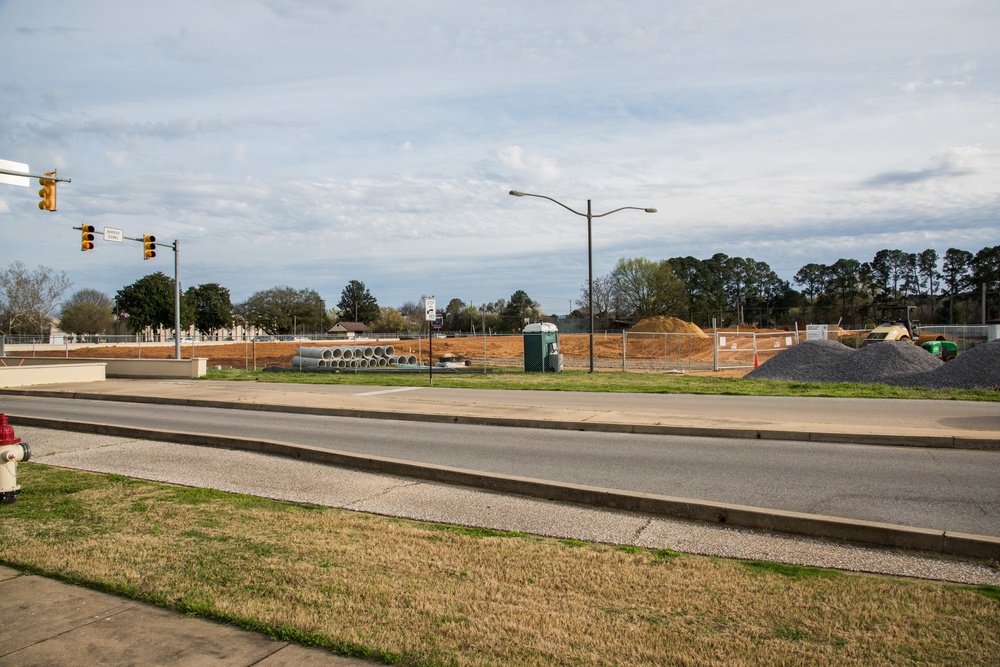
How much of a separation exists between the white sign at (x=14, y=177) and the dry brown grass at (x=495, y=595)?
8.95 metres

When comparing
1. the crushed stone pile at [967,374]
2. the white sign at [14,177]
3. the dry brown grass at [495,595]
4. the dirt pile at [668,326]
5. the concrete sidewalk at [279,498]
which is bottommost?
the concrete sidewalk at [279,498]

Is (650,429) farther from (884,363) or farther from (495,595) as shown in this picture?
(884,363)

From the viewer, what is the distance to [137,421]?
50.8 ft

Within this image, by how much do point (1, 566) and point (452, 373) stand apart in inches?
935

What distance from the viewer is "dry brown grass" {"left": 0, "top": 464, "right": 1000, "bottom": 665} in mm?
Answer: 4039

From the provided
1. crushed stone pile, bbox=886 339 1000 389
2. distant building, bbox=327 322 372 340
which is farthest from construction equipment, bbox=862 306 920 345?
distant building, bbox=327 322 372 340

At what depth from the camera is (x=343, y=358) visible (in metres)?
33.7

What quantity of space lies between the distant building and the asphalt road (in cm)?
12989

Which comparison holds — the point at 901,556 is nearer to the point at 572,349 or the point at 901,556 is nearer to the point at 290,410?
the point at 290,410

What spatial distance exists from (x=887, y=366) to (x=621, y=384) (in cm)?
906

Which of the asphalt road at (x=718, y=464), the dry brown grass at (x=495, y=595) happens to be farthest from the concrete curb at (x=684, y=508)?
the dry brown grass at (x=495, y=595)

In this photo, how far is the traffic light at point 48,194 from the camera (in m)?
17.1

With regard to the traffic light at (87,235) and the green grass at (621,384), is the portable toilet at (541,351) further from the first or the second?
the traffic light at (87,235)

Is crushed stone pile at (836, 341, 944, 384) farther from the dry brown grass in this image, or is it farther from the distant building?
the distant building
